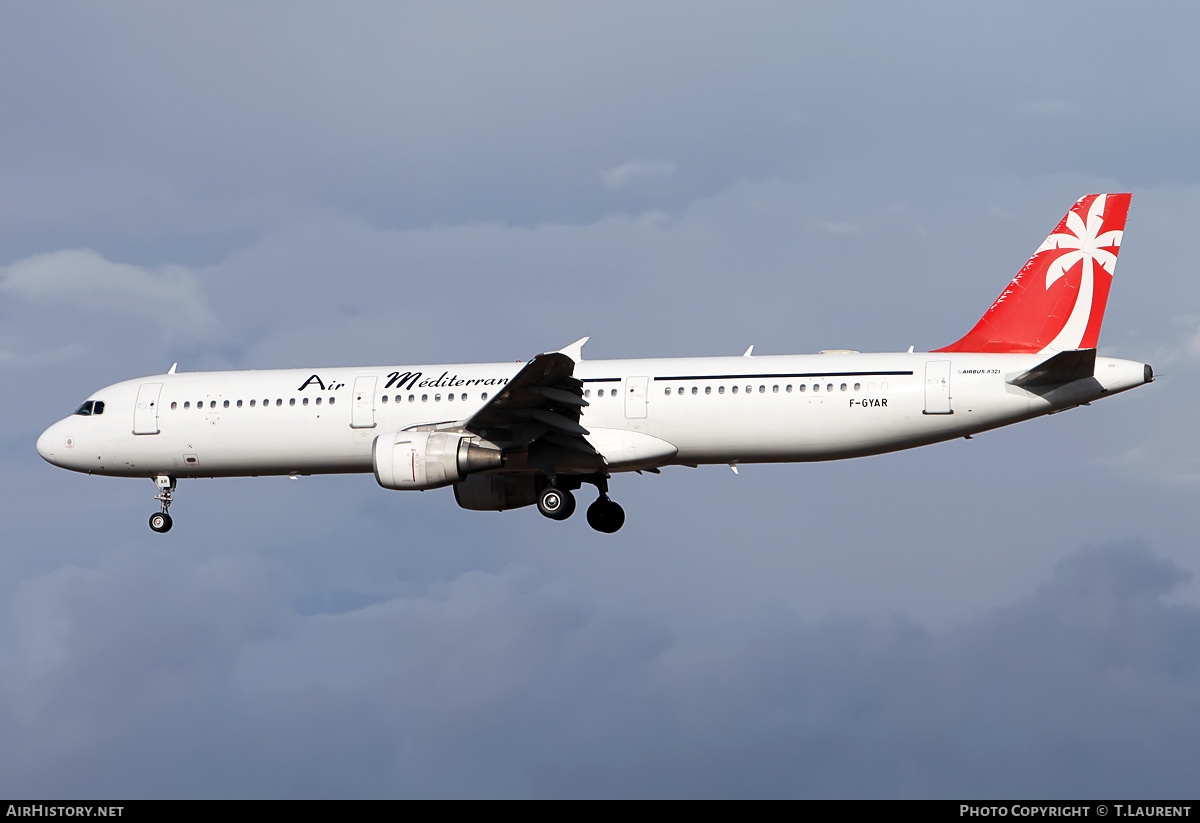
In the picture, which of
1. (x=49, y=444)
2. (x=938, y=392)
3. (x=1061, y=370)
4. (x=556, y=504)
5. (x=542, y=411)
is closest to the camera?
(x=1061, y=370)

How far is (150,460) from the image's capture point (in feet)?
110

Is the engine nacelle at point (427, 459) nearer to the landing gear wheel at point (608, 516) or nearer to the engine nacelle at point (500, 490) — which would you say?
the engine nacelle at point (500, 490)

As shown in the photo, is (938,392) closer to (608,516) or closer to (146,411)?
(608,516)

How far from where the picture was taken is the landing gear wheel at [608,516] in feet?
110

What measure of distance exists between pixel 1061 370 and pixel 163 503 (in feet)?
65.1

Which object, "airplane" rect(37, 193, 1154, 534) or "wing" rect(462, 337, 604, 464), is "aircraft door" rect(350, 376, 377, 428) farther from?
"wing" rect(462, 337, 604, 464)

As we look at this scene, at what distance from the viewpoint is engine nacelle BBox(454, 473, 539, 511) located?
33.7 m

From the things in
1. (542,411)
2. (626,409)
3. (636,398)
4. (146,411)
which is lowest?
(542,411)

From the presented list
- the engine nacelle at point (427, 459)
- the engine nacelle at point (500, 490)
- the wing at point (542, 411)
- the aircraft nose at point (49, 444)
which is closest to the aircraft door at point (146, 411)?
the aircraft nose at point (49, 444)

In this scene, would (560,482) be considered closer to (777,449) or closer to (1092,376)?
(777,449)

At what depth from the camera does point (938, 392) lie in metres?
29.3

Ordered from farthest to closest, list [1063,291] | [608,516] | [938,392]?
[608,516]
[1063,291]
[938,392]

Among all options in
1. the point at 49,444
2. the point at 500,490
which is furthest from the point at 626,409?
the point at 49,444
